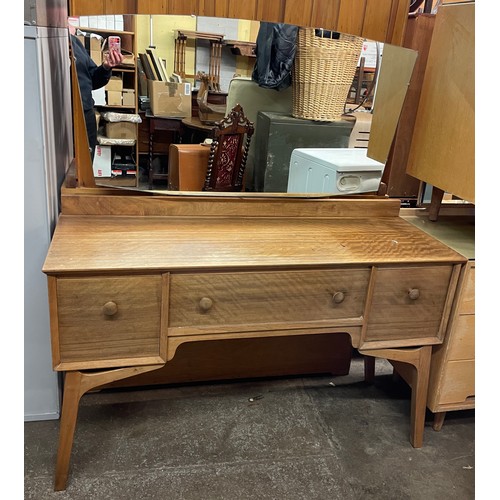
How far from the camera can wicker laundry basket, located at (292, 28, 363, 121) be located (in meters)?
1.40

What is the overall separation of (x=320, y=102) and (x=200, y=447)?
1.11 m

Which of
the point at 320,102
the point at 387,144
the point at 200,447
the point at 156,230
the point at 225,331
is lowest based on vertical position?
the point at 200,447

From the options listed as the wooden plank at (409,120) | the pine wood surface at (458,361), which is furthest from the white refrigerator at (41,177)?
the pine wood surface at (458,361)

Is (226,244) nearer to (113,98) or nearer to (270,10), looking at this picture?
(113,98)

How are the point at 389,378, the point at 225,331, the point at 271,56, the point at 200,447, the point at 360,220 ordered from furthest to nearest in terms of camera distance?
the point at 389,378 → the point at 360,220 → the point at 200,447 → the point at 271,56 → the point at 225,331

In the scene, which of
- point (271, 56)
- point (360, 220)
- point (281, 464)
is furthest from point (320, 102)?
point (281, 464)

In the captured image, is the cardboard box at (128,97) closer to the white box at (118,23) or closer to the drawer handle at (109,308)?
the white box at (118,23)

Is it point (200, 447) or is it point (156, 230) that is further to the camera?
point (200, 447)

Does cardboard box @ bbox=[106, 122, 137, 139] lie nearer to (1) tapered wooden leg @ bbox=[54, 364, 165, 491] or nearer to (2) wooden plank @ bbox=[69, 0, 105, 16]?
(2) wooden plank @ bbox=[69, 0, 105, 16]

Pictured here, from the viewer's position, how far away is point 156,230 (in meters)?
1.34

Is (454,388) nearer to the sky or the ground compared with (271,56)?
nearer to the ground

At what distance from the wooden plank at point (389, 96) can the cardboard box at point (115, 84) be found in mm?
771

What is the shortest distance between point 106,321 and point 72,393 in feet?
0.72

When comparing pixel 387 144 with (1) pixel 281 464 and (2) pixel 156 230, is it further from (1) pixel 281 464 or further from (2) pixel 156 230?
(1) pixel 281 464
